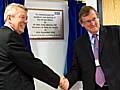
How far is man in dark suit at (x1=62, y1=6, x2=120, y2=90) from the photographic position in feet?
8.66

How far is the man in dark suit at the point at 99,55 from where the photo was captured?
8.66ft

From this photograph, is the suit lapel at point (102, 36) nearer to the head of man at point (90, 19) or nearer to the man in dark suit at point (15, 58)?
the head of man at point (90, 19)

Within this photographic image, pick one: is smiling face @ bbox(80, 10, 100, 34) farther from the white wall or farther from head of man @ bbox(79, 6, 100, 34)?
the white wall

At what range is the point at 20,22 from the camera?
2314 millimetres

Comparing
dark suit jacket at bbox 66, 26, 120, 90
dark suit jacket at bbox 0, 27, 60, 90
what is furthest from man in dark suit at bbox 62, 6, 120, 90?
dark suit jacket at bbox 0, 27, 60, 90

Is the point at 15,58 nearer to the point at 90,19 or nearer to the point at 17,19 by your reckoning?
the point at 17,19

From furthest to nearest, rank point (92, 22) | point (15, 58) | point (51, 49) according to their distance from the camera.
→ point (51, 49) → point (92, 22) → point (15, 58)

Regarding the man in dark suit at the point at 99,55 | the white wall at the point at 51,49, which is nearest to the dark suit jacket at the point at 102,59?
the man in dark suit at the point at 99,55

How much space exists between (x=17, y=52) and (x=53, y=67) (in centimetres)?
106

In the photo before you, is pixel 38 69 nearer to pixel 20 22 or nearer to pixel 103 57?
pixel 20 22

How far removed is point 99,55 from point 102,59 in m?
0.05

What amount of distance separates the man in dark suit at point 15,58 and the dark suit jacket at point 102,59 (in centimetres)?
59

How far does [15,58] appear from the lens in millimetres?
2209

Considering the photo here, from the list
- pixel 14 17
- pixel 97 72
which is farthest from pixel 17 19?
pixel 97 72
